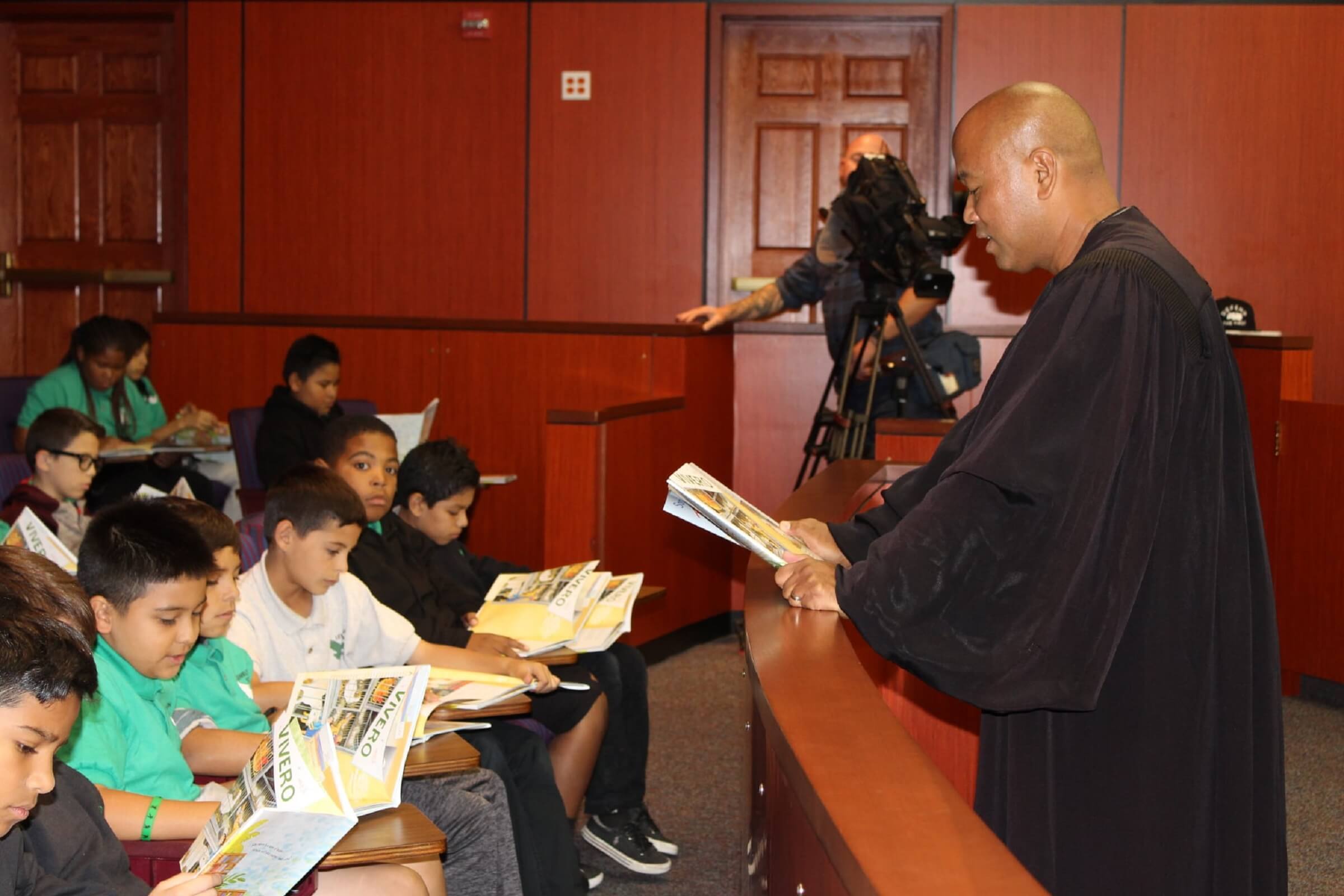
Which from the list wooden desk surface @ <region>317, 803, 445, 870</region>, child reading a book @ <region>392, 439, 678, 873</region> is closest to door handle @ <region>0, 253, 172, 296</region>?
child reading a book @ <region>392, 439, 678, 873</region>

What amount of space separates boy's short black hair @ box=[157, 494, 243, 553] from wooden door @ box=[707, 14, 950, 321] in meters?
4.44

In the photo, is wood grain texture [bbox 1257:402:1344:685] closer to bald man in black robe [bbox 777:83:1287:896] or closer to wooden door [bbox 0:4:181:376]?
bald man in black robe [bbox 777:83:1287:896]

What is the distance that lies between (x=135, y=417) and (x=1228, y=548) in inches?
182

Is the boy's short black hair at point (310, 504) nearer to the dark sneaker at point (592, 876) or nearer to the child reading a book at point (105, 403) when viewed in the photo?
the dark sneaker at point (592, 876)

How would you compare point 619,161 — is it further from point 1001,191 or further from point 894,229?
point 1001,191

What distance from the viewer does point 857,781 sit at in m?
1.09

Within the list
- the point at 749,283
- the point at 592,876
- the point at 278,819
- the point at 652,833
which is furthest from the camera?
the point at 749,283

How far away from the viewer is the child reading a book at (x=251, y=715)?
232 centimetres

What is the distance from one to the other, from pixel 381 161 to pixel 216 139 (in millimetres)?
815

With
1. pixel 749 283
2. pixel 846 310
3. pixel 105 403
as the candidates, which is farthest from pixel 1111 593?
pixel 749 283

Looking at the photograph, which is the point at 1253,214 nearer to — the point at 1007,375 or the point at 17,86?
the point at 1007,375

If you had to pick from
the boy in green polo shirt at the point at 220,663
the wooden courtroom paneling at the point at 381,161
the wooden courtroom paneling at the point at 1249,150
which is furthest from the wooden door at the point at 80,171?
the boy in green polo shirt at the point at 220,663

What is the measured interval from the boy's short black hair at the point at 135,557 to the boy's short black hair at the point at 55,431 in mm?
1871

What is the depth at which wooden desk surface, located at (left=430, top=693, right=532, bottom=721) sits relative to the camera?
241 cm
